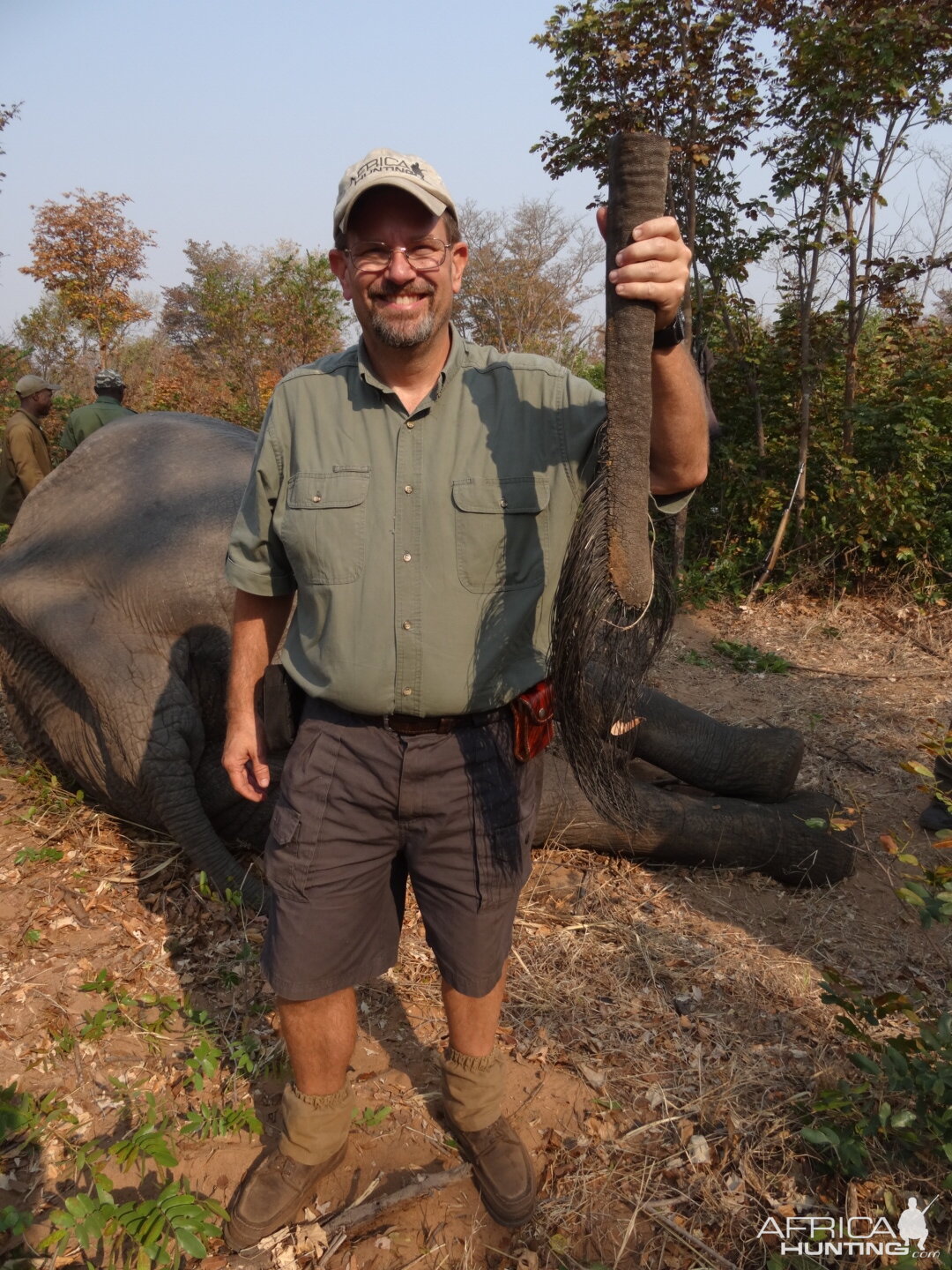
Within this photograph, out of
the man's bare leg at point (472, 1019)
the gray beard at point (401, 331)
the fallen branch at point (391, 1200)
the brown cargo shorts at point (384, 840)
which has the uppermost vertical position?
the gray beard at point (401, 331)

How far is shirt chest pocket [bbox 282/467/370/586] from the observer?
1998 mm

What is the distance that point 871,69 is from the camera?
629 cm

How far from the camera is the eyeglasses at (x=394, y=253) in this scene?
6.47 feet

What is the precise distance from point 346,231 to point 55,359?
21.8 m

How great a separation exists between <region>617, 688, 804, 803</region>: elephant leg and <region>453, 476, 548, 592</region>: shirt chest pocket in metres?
1.99

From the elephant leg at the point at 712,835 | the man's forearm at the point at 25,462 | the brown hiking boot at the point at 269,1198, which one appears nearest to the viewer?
the brown hiking boot at the point at 269,1198

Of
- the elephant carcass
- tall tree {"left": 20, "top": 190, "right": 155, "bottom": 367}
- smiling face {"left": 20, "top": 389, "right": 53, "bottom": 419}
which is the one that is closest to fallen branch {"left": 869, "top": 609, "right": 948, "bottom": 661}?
the elephant carcass

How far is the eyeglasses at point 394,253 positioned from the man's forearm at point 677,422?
22.9 inches

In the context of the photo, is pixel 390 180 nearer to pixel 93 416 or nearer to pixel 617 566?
pixel 617 566

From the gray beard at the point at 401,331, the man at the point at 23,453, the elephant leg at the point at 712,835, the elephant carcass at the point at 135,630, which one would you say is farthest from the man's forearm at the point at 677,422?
the man at the point at 23,453

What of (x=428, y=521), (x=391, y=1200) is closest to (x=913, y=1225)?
(x=391, y=1200)

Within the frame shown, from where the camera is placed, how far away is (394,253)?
77.6 inches

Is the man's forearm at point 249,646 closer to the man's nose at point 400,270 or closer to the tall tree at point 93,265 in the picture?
the man's nose at point 400,270

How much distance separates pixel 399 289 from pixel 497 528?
56 cm
